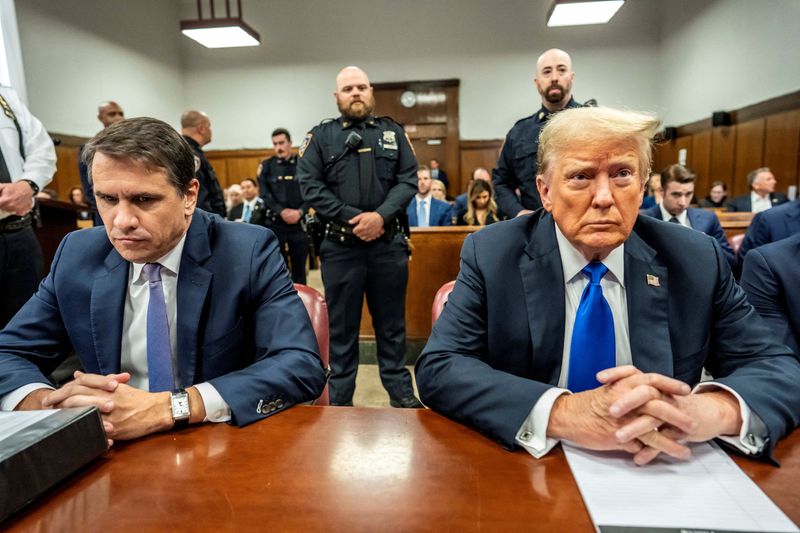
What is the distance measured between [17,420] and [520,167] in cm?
278

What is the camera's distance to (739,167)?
846 centimetres

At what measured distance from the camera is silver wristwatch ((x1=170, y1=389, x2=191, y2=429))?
3.34ft

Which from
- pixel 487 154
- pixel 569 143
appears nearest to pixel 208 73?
pixel 487 154

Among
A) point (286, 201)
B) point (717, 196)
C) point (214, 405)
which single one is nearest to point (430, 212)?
point (286, 201)

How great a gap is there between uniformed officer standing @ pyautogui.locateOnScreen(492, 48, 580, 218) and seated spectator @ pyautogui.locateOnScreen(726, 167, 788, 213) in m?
5.72

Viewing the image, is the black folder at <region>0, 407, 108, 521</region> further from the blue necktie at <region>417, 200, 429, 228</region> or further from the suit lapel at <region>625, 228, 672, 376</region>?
the blue necktie at <region>417, 200, 429, 228</region>

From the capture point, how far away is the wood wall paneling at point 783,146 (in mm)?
7141

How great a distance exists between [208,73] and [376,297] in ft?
33.6

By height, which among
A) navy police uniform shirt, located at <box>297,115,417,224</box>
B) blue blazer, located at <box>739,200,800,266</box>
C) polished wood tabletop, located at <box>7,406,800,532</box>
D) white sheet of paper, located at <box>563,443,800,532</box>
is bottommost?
white sheet of paper, located at <box>563,443,800,532</box>

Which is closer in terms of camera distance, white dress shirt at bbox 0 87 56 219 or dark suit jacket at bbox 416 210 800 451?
dark suit jacket at bbox 416 210 800 451

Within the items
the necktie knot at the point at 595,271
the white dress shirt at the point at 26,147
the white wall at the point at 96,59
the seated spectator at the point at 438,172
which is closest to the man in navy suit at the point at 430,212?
the white dress shirt at the point at 26,147

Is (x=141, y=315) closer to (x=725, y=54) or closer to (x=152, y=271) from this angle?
(x=152, y=271)

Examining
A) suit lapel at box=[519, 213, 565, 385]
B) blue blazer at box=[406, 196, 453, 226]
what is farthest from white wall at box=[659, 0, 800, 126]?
suit lapel at box=[519, 213, 565, 385]

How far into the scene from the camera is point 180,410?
1.02 meters
